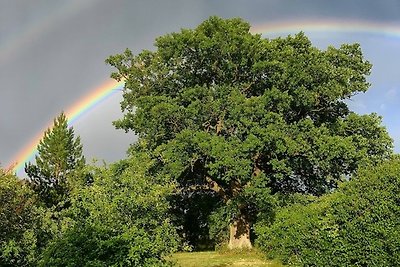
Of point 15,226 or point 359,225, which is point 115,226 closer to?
point 15,226

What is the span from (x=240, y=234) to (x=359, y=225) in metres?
14.9

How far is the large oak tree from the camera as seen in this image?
1082 inches

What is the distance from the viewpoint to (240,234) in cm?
Answer: 3153

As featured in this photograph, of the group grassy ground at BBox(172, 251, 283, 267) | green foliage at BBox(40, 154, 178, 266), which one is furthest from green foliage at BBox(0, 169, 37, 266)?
grassy ground at BBox(172, 251, 283, 267)

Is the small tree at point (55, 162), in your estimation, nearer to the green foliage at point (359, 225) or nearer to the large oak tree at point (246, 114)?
the large oak tree at point (246, 114)

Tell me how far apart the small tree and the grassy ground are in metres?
17.0

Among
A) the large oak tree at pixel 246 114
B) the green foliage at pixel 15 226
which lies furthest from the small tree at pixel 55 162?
the green foliage at pixel 15 226

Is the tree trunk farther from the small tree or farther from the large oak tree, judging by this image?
the small tree

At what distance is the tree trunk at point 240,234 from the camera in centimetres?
3119

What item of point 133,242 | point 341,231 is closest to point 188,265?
point 341,231

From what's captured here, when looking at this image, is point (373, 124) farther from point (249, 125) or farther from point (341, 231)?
point (341, 231)

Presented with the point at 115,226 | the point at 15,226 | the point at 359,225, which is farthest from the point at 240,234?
the point at 115,226

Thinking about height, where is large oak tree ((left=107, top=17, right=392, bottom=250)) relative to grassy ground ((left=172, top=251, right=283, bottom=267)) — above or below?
above

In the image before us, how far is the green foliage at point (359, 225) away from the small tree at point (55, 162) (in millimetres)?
26258
